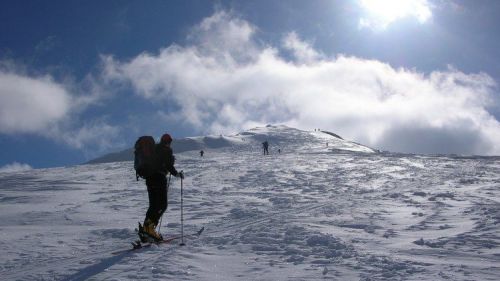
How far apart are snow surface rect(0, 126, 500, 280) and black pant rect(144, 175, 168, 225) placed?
91 cm

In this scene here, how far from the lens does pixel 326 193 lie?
1697 centimetres

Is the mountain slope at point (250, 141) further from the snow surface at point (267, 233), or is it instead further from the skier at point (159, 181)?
the skier at point (159, 181)

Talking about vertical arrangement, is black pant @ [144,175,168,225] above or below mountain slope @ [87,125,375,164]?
below

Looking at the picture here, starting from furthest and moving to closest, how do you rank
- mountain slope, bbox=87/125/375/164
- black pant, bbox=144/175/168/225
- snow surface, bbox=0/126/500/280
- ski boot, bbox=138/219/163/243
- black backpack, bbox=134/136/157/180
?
mountain slope, bbox=87/125/375/164, black pant, bbox=144/175/168/225, black backpack, bbox=134/136/157/180, ski boot, bbox=138/219/163/243, snow surface, bbox=0/126/500/280

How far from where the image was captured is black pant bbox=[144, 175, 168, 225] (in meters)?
9.13

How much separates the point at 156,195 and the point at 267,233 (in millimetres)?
2276

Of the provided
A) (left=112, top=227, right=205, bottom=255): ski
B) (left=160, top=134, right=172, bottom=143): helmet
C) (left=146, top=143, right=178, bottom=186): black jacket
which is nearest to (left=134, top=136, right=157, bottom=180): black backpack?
(left=146, top=143, right=178, bottom=186): black jacket

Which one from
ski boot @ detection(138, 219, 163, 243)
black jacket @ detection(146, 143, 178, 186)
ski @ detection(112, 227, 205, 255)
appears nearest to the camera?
ski @ detection(112, 227, 205, 255)

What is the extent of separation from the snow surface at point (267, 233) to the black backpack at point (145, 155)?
60.2 inches

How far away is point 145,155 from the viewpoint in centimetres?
889

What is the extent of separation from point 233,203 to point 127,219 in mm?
3584

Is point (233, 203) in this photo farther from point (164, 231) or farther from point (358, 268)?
point (358, 268)

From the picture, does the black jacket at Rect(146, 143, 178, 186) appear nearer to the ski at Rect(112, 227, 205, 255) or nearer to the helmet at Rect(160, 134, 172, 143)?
the helmet at Rect(160, 134, 172, 143)

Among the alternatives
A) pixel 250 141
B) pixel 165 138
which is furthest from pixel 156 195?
pixel 250 141
